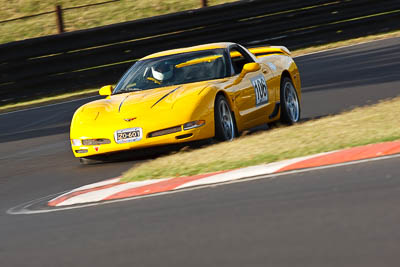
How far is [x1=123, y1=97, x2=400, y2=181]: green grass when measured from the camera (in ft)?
25.1

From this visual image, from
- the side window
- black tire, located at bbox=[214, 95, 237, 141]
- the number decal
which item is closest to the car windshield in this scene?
the side window

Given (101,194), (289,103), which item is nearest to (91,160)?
(101,194)

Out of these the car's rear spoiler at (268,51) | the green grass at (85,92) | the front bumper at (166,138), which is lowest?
the green grass at (85,92)

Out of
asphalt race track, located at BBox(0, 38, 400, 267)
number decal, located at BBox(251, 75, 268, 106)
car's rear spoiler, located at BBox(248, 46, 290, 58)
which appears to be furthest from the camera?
car's rear spoiler, located at BBox(248, 46, 290, 58)

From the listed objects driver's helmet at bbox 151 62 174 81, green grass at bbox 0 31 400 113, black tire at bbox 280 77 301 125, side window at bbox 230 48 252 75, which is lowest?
green grass at bbox 0 31 400 113

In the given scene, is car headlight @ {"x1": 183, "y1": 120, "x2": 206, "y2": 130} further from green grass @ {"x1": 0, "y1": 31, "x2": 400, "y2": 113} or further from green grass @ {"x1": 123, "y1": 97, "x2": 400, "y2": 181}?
green grass @ {"x1": 0, "y1": 31, "x2": 400, "y2": 113}

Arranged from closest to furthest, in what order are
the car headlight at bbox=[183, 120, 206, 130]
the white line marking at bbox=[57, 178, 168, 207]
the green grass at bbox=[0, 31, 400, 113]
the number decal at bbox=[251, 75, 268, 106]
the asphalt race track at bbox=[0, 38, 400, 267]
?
the asphalt race track at bbox=[0, 38, 400, 267] < the white line marking at bbox=[57, 178, 168, 207] < the car headlight at bbox=[183, 120, 206, 130] < the number decal at bbox=[251, 75, 268, 106] < the green grass at bbox=[0, 31, 400, 113]

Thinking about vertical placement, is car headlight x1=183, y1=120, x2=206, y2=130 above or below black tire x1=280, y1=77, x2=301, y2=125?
above

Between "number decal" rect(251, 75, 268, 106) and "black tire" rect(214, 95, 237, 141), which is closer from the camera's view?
"black tire" rect(214, 95, 237, 141)

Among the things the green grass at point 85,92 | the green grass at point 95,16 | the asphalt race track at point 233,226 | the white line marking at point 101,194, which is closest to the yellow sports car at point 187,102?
the asphalt race track at point 233,226

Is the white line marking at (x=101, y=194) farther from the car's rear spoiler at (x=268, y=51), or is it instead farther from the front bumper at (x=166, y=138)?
the car's rear spoiler at (x=268, y=51)

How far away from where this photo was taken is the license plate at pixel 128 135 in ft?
30.5

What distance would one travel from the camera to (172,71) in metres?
10.3

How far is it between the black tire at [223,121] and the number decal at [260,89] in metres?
0.76
